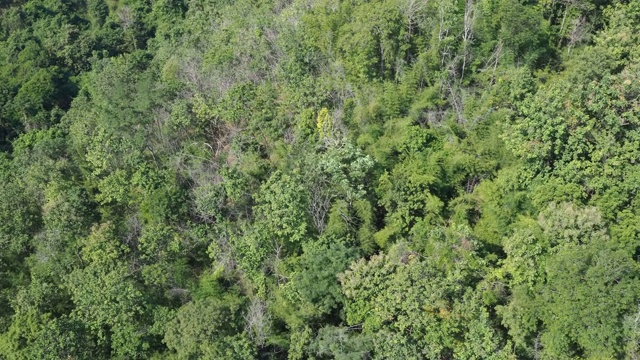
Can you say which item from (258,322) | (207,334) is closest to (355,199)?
(258,322)

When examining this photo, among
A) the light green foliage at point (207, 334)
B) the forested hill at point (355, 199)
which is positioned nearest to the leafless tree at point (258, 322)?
the forested hill at point (355, 199)

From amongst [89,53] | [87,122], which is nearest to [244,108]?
[87,122]

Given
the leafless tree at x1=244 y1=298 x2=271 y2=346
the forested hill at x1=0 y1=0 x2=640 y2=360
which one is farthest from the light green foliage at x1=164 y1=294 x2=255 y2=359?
the leafless tree at x1=244 y1=298 x2=271 y2=346

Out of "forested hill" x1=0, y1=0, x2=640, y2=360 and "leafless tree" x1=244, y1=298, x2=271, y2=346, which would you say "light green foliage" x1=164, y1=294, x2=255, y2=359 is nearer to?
"forested hill" x1=0, y1=0, x2=640, y2=360

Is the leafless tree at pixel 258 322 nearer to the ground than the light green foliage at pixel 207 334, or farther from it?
nearer to the ground

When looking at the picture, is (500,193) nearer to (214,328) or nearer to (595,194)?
(595,194)

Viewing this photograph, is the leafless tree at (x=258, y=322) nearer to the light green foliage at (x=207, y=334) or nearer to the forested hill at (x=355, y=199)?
the forested hill at (x=355, y=199)

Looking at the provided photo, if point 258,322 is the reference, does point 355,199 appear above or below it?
above

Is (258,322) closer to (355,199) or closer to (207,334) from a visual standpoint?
(207,334)

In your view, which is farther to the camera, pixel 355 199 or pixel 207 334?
pixel 355 199
